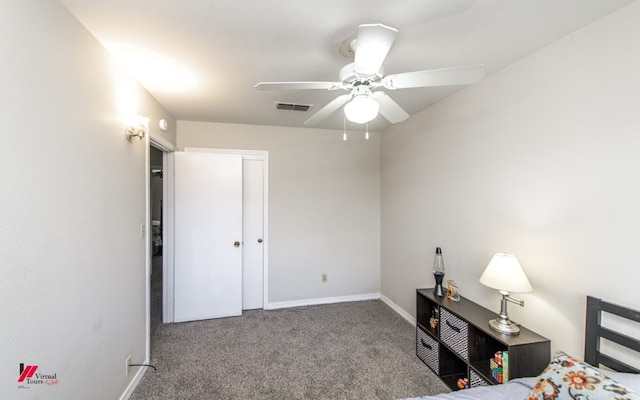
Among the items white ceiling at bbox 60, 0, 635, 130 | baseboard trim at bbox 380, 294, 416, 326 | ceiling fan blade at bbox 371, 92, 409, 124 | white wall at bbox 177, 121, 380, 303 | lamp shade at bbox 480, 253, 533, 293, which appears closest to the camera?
white ceiling at bbox 60, 0, 635, 130

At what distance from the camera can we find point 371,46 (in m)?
1.23

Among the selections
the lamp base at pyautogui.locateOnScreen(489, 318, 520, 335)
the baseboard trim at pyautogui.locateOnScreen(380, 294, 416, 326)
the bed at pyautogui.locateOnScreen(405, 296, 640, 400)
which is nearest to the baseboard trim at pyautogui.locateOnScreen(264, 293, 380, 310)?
the baseboard trim at pyautogui.locateOnScreen(380, 294, 416, 326)

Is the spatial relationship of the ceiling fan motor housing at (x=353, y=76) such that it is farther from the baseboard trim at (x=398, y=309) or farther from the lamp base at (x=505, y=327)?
the baseboard trim at (x=398, y=309)

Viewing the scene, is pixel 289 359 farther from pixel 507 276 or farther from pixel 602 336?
pixel 602 336

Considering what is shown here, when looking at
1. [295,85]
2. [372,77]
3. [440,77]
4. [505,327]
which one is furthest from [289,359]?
[440,77]

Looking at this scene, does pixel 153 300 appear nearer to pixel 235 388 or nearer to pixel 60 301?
pixel 235 388

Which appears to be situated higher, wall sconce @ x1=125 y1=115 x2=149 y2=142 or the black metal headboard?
wall sconce @ x1=125 y1=115 x2=149 y2=142

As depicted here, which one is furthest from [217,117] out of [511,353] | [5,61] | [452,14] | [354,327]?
[511,353]

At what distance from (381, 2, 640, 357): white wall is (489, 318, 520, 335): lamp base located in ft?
0.65

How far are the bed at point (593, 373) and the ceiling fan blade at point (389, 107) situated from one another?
4.93 feet

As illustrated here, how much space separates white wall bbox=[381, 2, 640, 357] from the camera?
4.83 feet

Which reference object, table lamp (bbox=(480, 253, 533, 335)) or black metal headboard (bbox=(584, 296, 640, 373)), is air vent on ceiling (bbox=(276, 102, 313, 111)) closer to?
table lamp (bbox=(480, 253, 533, 335))

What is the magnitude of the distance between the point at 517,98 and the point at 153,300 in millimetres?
4869

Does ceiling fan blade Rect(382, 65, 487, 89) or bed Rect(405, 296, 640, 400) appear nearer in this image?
bed Rect(405, 296, 640, 400)
